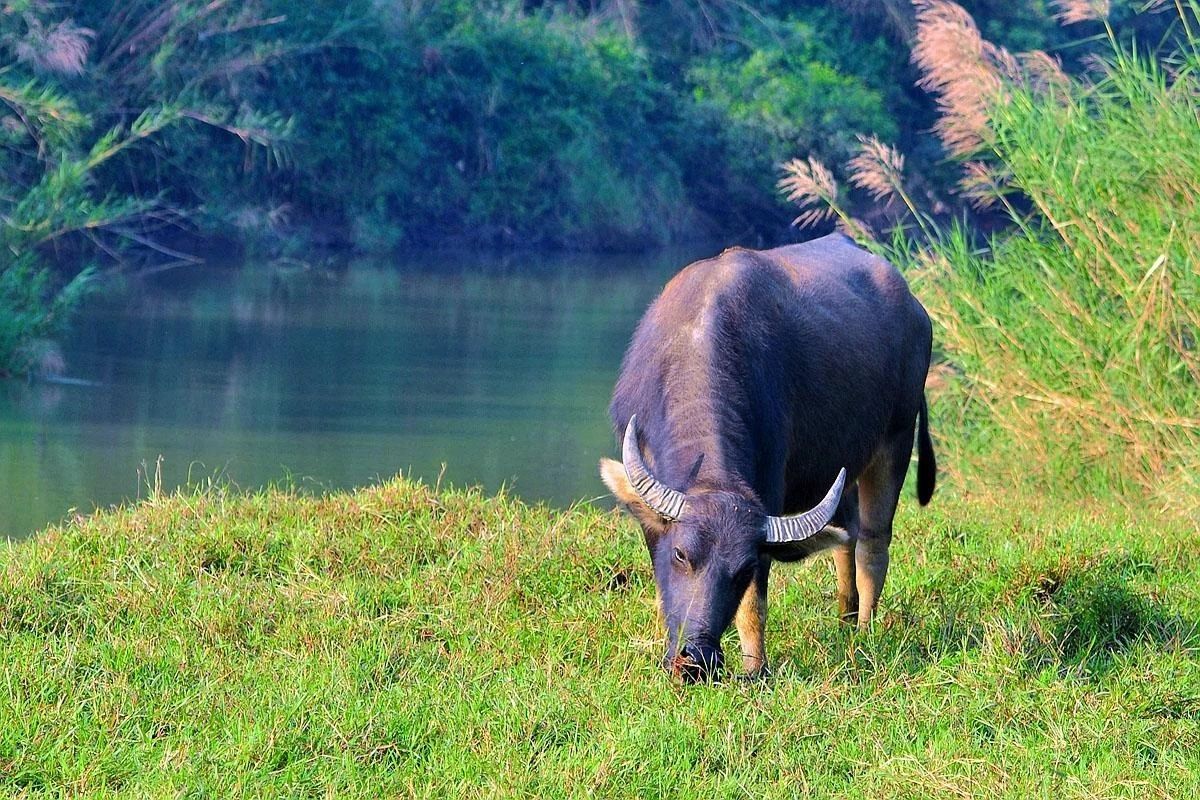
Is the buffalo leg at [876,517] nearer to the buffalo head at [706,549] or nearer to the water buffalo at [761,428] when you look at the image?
the water buffalo at [761,428]

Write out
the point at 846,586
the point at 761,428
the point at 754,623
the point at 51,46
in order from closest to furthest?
the point at 754,623 → the point at 761,428 → the point at 846,586 → the point at 51,46

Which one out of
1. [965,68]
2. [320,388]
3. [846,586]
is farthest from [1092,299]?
[320,388]

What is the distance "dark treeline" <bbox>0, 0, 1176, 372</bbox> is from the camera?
2511 centimetres

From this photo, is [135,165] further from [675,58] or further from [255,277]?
[675,58]

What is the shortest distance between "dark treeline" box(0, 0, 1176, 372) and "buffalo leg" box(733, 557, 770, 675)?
1533 centimetres

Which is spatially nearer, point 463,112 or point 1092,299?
point 1092,299

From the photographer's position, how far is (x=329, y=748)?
472 centimetres

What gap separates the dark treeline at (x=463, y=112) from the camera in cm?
2511

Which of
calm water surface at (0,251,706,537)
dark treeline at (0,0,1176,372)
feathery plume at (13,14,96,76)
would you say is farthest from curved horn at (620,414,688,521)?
feathery plume at (13,14,96,76)

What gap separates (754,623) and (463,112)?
27131mm

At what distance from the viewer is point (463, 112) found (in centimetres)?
3192

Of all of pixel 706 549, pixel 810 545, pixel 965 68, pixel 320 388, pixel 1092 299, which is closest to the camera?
pixel 706 549

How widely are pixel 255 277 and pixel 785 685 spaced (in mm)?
20994

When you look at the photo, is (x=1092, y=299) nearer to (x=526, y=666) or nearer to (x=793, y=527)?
(x=793, y=527)
